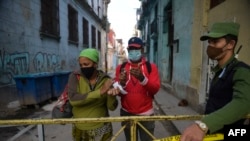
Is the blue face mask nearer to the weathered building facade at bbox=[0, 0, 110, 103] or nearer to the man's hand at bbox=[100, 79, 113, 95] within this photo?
the man's hand at bbox=[100, 79, 113, 95]

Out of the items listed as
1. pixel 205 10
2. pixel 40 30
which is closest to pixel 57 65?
pixel 40 30

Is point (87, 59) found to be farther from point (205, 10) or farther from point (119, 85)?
point (205, 10)

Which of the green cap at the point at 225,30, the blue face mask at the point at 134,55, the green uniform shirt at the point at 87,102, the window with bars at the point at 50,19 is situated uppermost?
the window with bars at the point at 50,19

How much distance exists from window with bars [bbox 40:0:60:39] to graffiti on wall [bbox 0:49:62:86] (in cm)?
111

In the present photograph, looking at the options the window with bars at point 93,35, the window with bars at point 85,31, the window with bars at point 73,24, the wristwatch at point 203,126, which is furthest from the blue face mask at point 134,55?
the window with bars at point 93,35

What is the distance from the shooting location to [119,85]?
109 inches

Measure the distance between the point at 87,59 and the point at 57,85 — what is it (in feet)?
24.7

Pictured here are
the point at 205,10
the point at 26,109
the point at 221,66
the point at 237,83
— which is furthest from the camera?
the point at 26,109

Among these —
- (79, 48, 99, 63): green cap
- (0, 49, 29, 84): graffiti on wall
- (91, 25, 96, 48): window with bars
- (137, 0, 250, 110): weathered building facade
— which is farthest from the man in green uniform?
(91, 25, 96, 48): window with bars

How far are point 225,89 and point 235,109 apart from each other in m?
0.29

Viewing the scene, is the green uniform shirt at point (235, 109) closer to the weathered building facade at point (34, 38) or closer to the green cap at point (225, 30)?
the green cap at point (225, 30)

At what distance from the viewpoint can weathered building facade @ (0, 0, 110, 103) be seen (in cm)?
780

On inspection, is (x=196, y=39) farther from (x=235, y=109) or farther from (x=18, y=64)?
(x=235, y=109)

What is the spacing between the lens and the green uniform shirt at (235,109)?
55.9 inches
